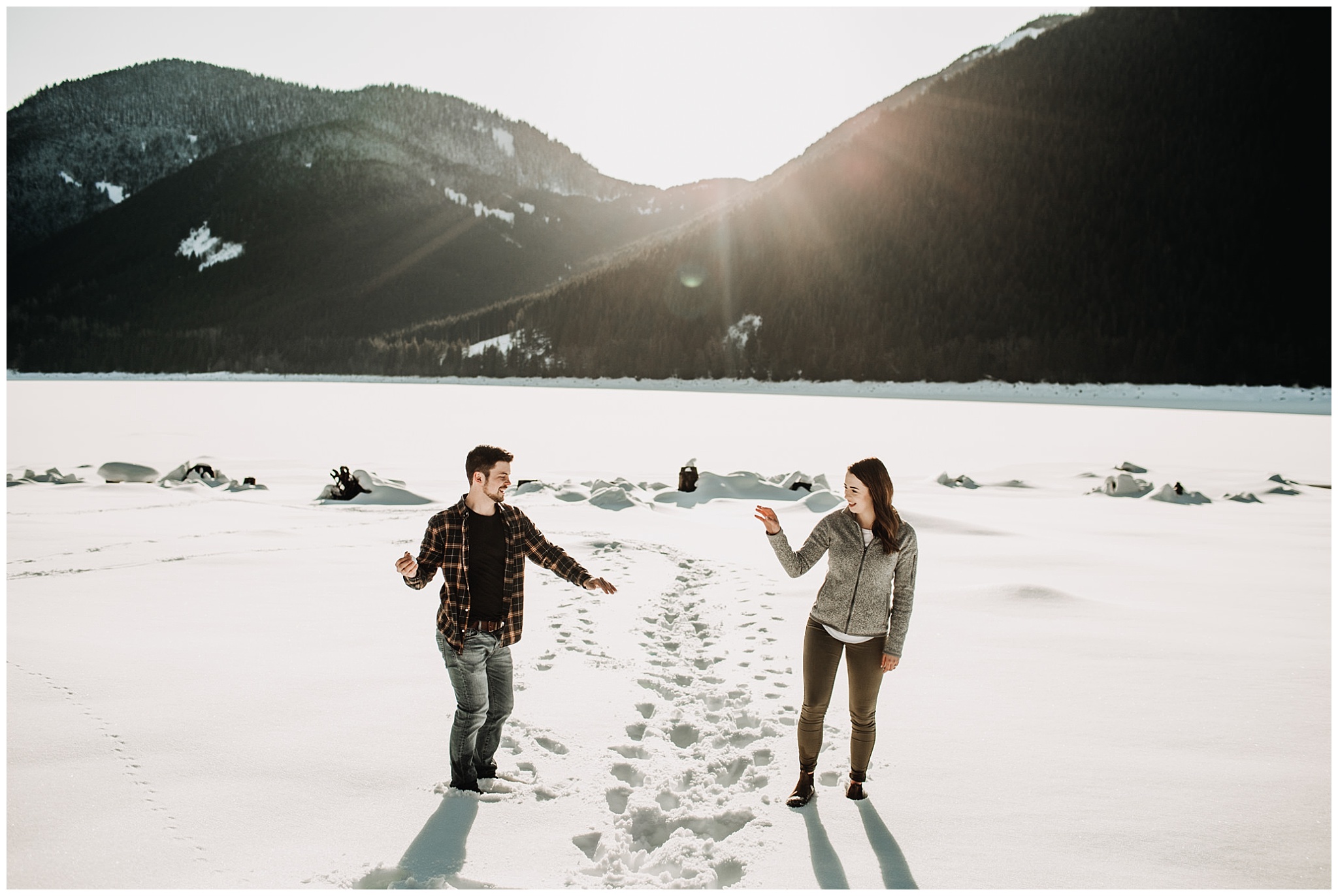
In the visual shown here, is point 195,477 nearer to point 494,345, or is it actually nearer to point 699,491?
point 699,491

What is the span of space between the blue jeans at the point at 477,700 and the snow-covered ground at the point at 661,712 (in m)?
0.16

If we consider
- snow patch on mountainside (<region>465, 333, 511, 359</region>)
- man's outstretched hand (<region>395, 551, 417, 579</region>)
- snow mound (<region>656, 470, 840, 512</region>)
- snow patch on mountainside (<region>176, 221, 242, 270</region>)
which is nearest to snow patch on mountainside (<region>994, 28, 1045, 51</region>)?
snow patch on mountainside (<region>465, 333, 511, 359</region>)

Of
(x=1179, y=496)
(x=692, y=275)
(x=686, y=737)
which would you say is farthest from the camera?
(x=692, y=275)

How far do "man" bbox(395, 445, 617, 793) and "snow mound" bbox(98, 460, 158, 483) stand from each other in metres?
13.8

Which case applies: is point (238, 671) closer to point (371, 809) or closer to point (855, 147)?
point (371, 809)

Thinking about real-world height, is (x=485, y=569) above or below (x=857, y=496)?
below

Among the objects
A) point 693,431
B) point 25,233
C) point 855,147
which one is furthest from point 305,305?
point 693,431

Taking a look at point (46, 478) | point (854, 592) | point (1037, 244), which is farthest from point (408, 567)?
point (1037, 244)

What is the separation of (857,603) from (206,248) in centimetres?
20887

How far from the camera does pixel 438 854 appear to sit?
3.34m

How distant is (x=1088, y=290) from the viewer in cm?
9012

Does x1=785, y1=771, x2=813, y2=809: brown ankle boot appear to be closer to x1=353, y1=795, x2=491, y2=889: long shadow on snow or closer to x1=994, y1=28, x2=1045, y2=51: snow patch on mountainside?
x1=353, y1=795, x2=491, y2=889: long shadow on snow

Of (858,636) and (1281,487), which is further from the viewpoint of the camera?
(1281,487)

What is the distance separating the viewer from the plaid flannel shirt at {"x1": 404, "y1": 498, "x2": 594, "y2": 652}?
3689mm
